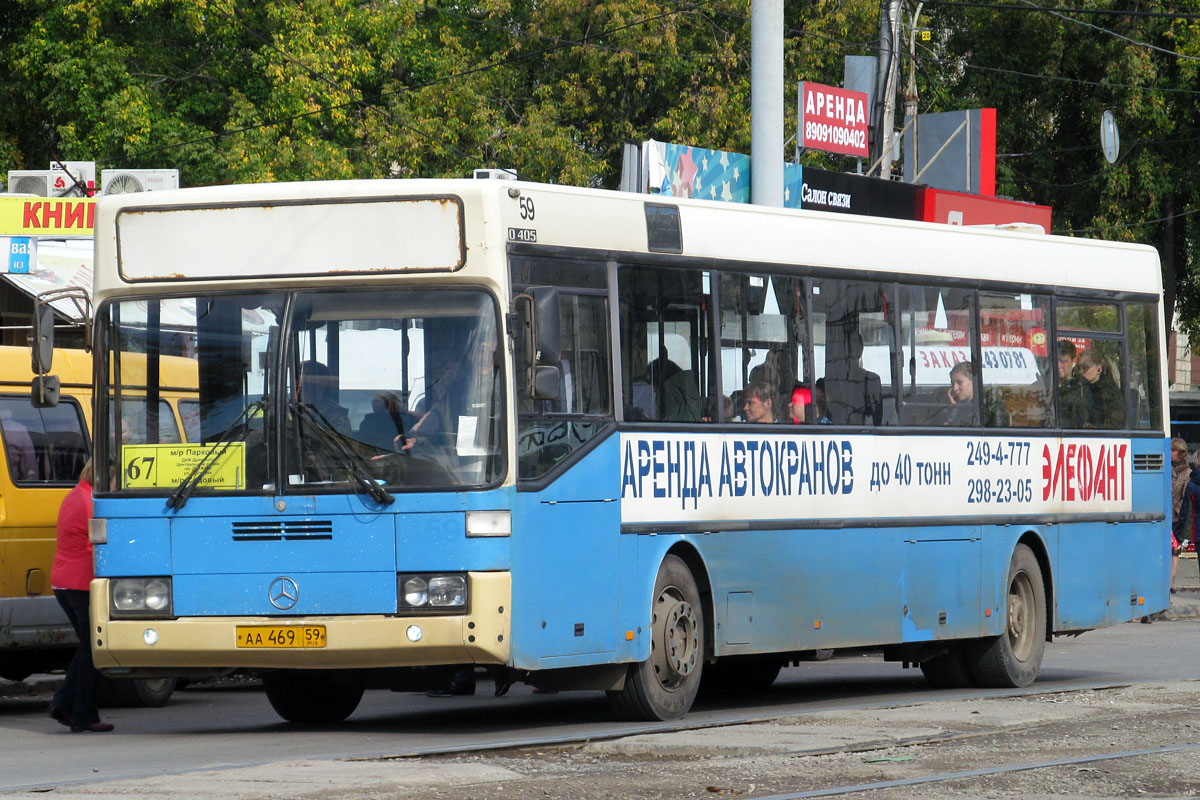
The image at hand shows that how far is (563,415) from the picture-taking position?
10.9m

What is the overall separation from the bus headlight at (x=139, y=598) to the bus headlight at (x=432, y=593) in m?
1.31

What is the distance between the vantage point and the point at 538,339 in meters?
10.4

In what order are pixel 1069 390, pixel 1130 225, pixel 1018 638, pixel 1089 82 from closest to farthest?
1. pixel 1018 638
2. pixel 1069 390
3. pixel 1130 225
4. pixel 1089 82

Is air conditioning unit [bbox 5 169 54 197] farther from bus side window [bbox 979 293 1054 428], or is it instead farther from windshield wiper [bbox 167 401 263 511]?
windshield wiper [bbox 167 401 263 511]

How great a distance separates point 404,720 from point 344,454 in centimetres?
251

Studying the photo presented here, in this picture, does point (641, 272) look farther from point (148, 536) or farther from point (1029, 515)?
point (1029, 515)

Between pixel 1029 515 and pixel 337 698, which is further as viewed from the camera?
pixel 1029 515

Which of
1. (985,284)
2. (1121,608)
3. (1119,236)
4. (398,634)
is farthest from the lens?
(1119,236)

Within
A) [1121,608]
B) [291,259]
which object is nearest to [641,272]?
[291,259]

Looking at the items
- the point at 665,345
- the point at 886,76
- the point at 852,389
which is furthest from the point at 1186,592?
the point at 665,345

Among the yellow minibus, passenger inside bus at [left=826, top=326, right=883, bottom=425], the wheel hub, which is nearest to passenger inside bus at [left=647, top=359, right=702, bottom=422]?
the wheel hub

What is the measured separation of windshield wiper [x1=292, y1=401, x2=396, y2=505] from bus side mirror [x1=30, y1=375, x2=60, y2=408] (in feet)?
6.06

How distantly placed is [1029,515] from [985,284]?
1.67m

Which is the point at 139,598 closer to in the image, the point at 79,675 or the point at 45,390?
the point at 79,675
